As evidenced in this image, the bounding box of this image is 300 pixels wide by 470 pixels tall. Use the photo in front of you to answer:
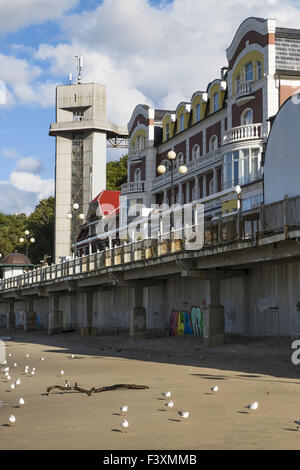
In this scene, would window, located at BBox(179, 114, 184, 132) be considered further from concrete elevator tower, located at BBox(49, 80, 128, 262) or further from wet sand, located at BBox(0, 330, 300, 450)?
concrete elevator tower, located at BBox(49, 80, 128, 262)

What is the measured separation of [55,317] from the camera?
5981cm

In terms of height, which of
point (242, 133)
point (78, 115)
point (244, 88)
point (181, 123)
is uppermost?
point (78, 115)

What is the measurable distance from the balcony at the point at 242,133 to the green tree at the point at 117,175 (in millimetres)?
61321

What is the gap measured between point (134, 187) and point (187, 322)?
28.3 m

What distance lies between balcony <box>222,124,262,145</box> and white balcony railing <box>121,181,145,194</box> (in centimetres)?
1882

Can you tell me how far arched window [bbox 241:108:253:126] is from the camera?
46.6 m

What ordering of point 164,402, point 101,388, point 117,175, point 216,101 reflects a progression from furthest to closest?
1. point 117,175
2. point 216,101
3. point 101,388
4. point 164,402

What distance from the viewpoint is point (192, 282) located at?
3975 cm

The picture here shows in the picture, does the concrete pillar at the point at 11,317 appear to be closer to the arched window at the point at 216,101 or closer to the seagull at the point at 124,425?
the arched window at the point at 216,101

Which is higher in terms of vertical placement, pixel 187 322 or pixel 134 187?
pixel 134 187

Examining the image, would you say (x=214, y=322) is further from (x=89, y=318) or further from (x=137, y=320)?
(x=89, y=318)

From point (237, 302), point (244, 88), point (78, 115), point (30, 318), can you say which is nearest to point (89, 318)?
point (30, 318)

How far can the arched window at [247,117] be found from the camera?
46625 millimetres
